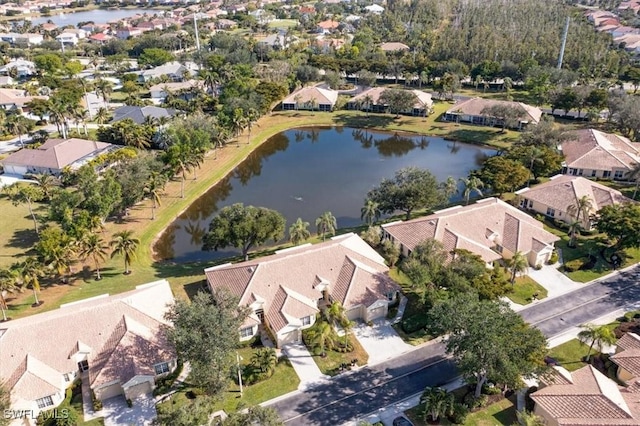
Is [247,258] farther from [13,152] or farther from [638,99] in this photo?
[638,99]

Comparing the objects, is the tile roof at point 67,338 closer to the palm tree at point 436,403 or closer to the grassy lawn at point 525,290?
the palm tree at point 436,403

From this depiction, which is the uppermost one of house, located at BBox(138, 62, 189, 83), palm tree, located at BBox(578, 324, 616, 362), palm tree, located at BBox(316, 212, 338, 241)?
house, located at BBox(138, 62, 189, 83)

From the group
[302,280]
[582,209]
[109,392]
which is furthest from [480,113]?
[109,392]

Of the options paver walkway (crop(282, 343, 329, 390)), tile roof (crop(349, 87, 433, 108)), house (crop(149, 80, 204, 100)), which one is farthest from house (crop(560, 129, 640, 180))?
house (crop(149, 80, 204, 100))

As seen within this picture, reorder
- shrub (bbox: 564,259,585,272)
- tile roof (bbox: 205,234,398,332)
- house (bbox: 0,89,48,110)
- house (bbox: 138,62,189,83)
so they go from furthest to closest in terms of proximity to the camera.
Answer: house (bbox: 138,62,189,83) < house (bbox: 0,89,48,110) < shrub (bbox: 564,259,585,272) < tile roof (bbox: 205,234,398,332)

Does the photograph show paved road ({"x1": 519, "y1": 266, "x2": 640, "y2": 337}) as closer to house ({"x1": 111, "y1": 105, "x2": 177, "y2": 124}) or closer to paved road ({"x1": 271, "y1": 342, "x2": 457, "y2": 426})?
paved road ({"x1": 271, "y1": 342, "x2": 457, "y2": 426})

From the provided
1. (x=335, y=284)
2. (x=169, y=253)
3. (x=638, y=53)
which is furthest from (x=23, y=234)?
(x=638, y=53)

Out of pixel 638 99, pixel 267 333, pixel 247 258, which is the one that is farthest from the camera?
pixel 638 99
